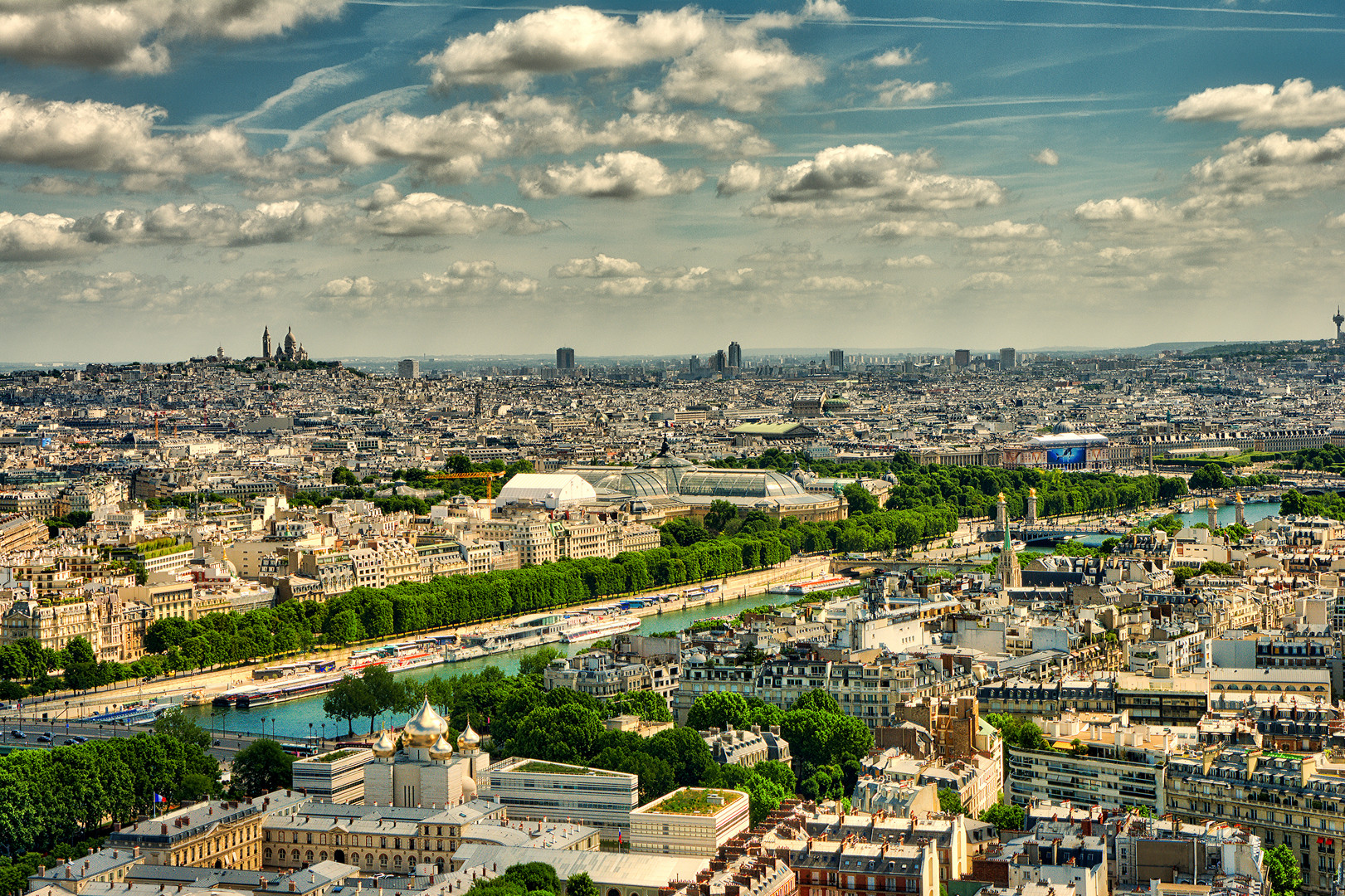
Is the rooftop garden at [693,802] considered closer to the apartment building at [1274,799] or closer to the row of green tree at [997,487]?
the apartment building at [1274,799]

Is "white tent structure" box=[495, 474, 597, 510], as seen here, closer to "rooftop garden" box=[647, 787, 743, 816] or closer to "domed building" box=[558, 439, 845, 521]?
"domed building" box=[558, 439, 845, 521]

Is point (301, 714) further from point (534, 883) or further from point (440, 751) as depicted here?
point (534, 883)

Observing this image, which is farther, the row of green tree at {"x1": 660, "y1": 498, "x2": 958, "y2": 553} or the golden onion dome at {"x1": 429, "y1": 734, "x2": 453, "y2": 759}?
the row of green tree at {"x1": 660, "y1": 498, "x2": 958, "y2": 553}

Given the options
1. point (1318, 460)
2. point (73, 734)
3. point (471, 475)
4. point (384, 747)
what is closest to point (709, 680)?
point (384, 747)

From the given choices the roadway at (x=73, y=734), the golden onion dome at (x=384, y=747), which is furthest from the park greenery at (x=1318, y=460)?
the golden onion dome at (x=384, y=747)

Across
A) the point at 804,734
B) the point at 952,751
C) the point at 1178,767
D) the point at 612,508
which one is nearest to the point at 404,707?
the point at 804,734

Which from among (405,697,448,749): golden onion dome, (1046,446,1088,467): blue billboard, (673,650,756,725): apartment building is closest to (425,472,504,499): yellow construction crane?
(1046,446,1088,467): blue billboard
